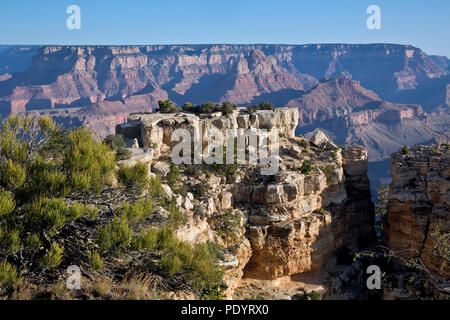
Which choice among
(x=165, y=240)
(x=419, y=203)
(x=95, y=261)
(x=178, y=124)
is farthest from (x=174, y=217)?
(x=419, y=203)

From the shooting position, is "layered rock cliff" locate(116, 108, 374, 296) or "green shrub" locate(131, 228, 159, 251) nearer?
"green shrub" locate(131, 228, 159, 251)

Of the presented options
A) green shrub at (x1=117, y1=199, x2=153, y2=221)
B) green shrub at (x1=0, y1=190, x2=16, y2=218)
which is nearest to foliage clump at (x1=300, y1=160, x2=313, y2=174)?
green shrub at (x1=117, y1=199, x2=153, y2=221)

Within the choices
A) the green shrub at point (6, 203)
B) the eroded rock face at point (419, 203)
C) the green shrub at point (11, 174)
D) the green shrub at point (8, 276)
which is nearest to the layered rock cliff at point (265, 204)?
the eroded rock face at point (419, 203)

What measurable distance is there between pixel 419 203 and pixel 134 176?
857 inches

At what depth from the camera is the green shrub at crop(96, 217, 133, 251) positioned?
38.8 feet

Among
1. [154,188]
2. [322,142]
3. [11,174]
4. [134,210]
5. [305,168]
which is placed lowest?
[134,210]

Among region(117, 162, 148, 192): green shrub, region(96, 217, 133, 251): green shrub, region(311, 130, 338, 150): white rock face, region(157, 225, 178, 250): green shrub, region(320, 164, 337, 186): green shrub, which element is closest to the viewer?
region(96, 217, 133, 251): green shrub

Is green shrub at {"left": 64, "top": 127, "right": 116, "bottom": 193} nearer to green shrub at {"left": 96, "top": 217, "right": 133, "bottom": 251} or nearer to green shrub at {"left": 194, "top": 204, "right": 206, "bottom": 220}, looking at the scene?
green shrub at {"left": 96, "top": 217, "right": 133, "bottom": 251}

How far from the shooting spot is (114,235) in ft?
38.8

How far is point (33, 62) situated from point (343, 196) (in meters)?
213

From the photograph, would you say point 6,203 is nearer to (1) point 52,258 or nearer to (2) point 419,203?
(1) point 52,258

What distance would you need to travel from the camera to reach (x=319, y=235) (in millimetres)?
26141

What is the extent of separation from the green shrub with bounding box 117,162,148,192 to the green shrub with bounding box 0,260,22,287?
530 cm
